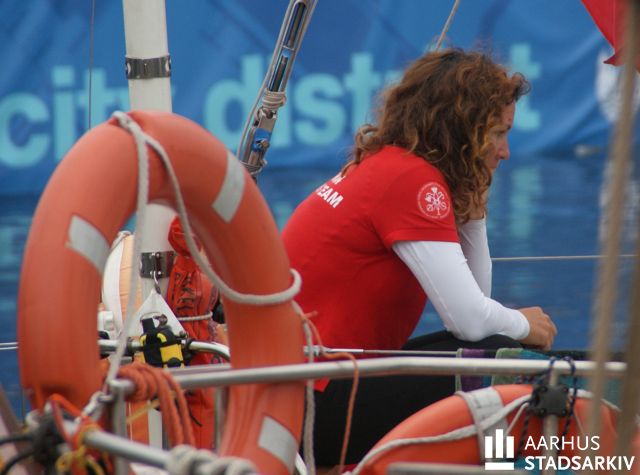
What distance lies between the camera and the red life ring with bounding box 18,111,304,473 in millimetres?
1327

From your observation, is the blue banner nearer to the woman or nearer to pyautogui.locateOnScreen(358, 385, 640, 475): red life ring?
the woman

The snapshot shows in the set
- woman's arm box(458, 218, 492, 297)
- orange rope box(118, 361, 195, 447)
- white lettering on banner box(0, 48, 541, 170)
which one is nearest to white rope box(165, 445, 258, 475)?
orange rope box(118, 361, 195, 447)

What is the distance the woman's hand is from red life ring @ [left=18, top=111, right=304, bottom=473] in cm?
67

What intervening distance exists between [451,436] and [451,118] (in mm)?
649

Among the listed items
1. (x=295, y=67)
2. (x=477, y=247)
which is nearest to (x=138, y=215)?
(x=477, y=247)

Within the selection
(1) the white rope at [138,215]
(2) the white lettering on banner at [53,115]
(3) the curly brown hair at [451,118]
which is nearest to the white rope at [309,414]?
(1) the white rope at [138,215]

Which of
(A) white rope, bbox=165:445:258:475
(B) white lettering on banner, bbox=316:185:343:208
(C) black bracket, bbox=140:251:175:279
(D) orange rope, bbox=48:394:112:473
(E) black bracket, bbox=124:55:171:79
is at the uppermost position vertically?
(E) black bracket, bbox=124:55:171:79

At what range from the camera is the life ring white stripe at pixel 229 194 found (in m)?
1.59

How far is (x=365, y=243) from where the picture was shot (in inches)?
80.6

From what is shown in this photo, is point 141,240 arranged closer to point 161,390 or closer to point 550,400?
point 161,390

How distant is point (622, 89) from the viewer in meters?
1.02

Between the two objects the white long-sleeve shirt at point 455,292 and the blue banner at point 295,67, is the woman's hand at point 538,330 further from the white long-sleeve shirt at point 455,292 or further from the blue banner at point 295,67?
the blue banner at point 295,67

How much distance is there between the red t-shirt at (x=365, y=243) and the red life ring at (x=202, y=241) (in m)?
0.40

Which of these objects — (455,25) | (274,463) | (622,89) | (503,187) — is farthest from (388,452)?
(455,25)
